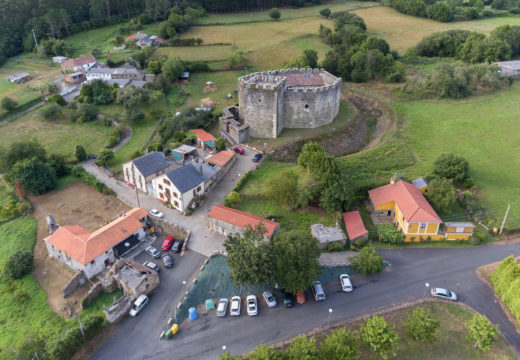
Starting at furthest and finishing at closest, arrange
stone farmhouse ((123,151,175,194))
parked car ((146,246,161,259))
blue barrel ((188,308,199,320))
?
1. stone farmhouse ((123,151,175,194))
2. parked car ((146,246,161,259))
3. blue barrel ((188,308,199,320))

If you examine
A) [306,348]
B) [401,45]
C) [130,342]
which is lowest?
[130,342]

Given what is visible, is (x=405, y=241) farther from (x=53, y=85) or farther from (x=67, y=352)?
(x=53, y=85)

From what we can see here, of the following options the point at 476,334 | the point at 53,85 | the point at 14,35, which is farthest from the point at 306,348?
the point at 14,35

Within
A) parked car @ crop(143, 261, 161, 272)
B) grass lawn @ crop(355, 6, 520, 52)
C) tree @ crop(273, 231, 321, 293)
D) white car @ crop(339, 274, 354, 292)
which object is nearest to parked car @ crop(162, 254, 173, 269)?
parked car @ crop(143, 261, 161, 272)

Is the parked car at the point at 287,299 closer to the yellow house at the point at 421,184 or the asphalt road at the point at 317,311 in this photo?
the asphalt road at the point at 317,311

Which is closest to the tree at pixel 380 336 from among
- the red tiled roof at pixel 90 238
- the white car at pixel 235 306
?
the white car at pixel 235 306

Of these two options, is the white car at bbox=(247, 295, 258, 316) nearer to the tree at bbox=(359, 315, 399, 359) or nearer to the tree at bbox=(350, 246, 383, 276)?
the tree at bbox=(359, 315, 399, 359)

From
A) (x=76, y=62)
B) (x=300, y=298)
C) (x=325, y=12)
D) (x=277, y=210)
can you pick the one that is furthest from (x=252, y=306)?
(x=325, y=12)
